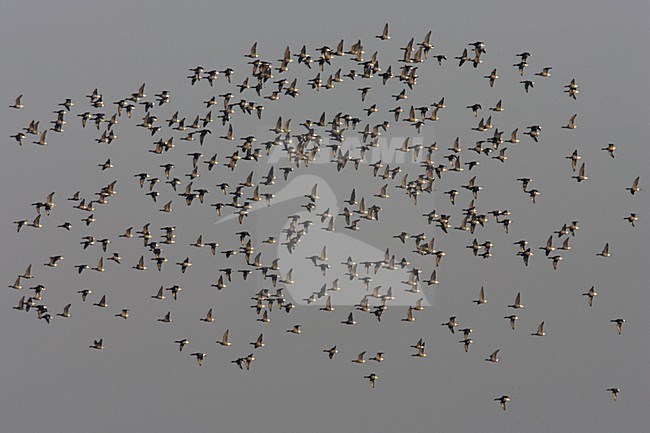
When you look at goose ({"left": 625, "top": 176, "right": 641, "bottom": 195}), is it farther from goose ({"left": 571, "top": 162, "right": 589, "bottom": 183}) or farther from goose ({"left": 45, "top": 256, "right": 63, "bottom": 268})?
goose ({"left": 45, "top": 256, "right": 63, "bottom": 268})

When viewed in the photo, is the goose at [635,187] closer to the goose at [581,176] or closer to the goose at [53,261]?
the goose at [581,176]

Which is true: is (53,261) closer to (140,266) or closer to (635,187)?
(140,266)

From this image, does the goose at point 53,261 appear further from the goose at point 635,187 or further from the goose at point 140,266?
the goose at point 635,187

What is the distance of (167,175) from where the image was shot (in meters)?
85.0

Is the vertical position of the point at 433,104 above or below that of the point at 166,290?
above

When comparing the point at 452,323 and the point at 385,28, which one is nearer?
the point at 385,28

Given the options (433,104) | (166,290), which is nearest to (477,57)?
(433,104)

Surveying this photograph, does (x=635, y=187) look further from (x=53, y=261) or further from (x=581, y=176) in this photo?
(x=53, y=261)

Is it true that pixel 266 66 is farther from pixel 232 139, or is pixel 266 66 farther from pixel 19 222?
pixel 19 222

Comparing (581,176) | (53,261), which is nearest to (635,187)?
(581,176)

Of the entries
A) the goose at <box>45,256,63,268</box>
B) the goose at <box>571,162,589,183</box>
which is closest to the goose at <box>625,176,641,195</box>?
the goose at <box>571,162,589,183</box>

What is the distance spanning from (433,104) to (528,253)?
276 inches

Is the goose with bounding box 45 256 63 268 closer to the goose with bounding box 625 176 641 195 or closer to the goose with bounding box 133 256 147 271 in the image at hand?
the goose with bounding box 133 256 147 271

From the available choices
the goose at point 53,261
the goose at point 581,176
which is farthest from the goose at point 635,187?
the goose at point 53,261
